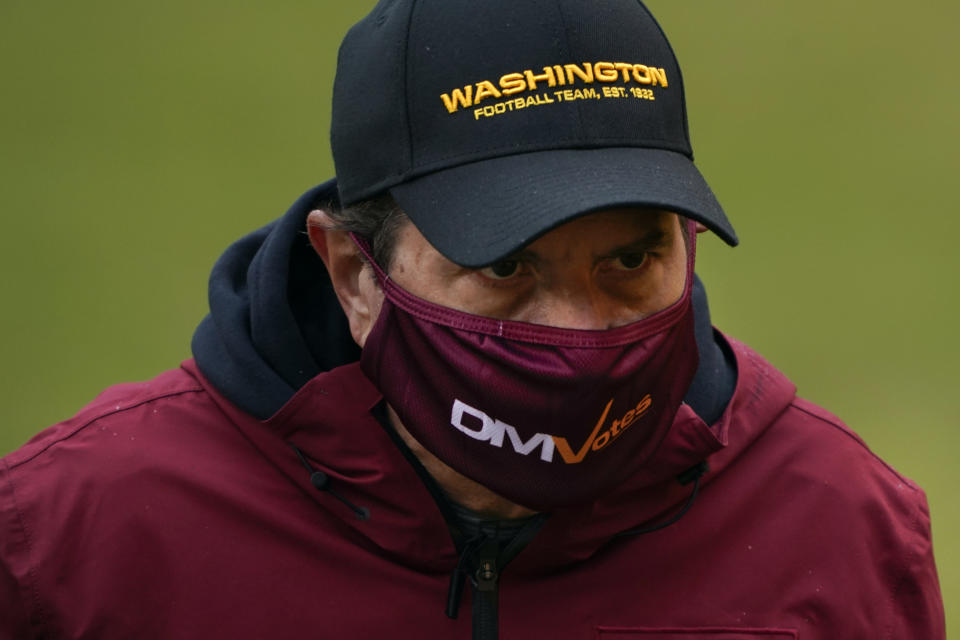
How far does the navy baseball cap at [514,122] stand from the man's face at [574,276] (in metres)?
0.07

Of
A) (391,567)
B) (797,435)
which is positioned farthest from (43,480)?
(797,435)

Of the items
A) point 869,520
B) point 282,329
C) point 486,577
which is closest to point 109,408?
point 282,329

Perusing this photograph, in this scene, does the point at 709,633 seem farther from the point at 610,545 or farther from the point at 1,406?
the point at 1,406

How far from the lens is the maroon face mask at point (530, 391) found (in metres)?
1.87

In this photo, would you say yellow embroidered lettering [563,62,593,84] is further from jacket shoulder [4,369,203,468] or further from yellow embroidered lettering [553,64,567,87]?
jacket shoulder [4,369,203,468]

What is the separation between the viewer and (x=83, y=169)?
5695 mm

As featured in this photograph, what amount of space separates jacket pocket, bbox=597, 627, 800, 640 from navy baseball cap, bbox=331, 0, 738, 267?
24.9 inches

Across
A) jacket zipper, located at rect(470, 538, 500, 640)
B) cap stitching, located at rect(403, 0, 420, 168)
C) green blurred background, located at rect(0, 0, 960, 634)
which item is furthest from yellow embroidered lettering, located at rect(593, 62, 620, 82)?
green blurred background, located at rect(0, 0, 960, 634)

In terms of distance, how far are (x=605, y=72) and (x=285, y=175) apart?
4.02m

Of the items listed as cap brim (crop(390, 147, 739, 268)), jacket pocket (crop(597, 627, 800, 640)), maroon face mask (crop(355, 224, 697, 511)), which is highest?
cap brim (crop(390, 147, 739, 268))

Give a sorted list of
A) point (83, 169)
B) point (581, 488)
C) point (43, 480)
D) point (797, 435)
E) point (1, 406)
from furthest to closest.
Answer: point (83, 169) → point (1, 406) → point (797, 435) → point (43, 480) → point (581, 488)

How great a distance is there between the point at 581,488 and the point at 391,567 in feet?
1.16

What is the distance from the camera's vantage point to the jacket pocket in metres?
2.16

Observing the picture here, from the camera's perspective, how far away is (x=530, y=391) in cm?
188
